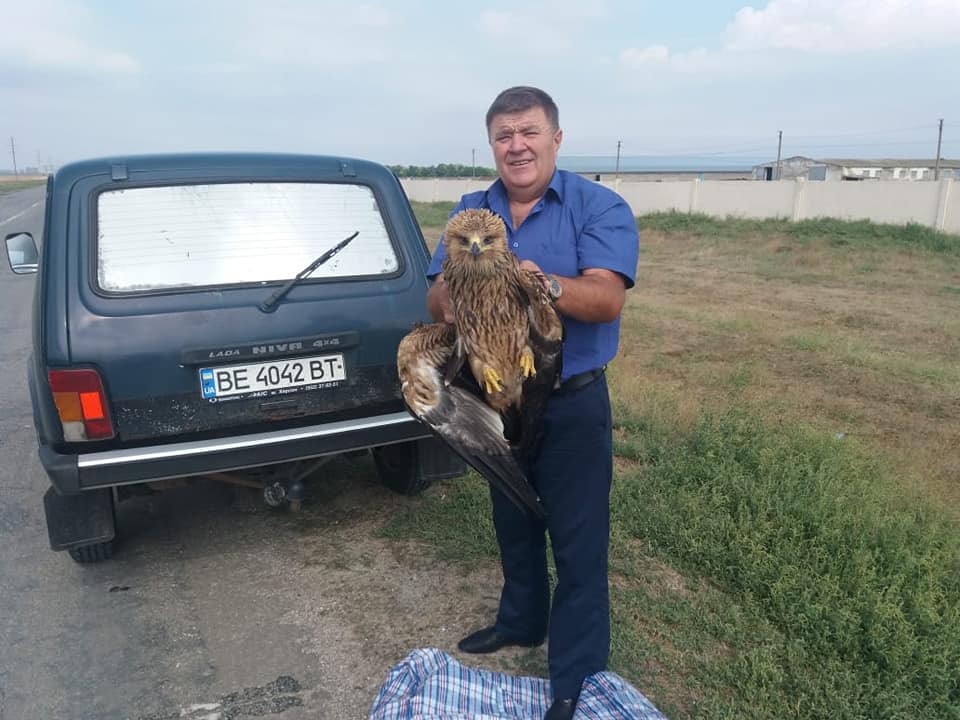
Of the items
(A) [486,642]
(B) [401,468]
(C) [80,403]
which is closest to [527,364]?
(A) [486,642]

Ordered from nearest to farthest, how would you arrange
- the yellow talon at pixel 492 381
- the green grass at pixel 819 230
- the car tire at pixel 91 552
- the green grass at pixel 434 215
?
the yellow talon at pixel 492 381 < the car tire at pixel 91 552 < the green grass at pixel 819 230 < the green grass at pixel 434 215

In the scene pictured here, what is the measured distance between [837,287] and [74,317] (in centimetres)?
1208

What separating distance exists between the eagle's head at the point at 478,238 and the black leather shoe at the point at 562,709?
5.17 ft

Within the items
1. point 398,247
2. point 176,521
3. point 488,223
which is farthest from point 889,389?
point 176,521

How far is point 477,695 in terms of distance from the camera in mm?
2740

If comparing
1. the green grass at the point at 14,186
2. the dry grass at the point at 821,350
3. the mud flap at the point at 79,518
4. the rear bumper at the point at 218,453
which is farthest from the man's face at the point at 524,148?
the green grass at the point at 14,186

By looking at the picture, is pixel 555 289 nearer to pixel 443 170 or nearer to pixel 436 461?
pixel 436 461

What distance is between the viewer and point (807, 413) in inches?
220

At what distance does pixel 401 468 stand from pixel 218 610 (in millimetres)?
1344

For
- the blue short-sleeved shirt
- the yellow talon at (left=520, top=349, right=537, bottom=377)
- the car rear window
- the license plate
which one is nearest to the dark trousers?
the blue short-sleeved shirt

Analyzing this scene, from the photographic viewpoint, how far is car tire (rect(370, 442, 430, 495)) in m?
4.23

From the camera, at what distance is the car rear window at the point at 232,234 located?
3443mm

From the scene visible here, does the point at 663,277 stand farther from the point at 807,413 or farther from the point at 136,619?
the point at 136,619

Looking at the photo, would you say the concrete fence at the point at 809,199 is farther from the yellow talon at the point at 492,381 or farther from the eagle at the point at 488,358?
the yellow talon at the point at 492,381
